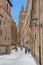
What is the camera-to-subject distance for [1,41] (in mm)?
41125

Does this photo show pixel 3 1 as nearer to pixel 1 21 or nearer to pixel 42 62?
pixel 1 21

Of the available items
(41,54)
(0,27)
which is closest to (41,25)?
(41,54)

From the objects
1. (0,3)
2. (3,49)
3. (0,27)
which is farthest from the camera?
(0,3)

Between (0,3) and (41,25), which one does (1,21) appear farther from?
(41,25)

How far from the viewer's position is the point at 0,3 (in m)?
48.5

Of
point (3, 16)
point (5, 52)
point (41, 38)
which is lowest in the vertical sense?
point (5, 52)

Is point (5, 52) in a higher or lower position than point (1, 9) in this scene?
lower

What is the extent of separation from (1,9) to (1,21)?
9.59 feet

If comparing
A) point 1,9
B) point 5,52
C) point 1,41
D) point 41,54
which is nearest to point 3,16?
point 1,9

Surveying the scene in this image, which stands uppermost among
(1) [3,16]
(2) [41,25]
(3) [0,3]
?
(3) [0,3]

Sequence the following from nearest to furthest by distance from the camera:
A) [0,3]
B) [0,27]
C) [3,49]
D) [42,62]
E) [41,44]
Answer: [42,62]
[41,44]
[3,49]
[0,27]
[0,3]

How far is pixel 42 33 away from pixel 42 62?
65.0 inches

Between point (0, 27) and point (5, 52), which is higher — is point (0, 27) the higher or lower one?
the higher one

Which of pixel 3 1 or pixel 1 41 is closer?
pixel 1 41
